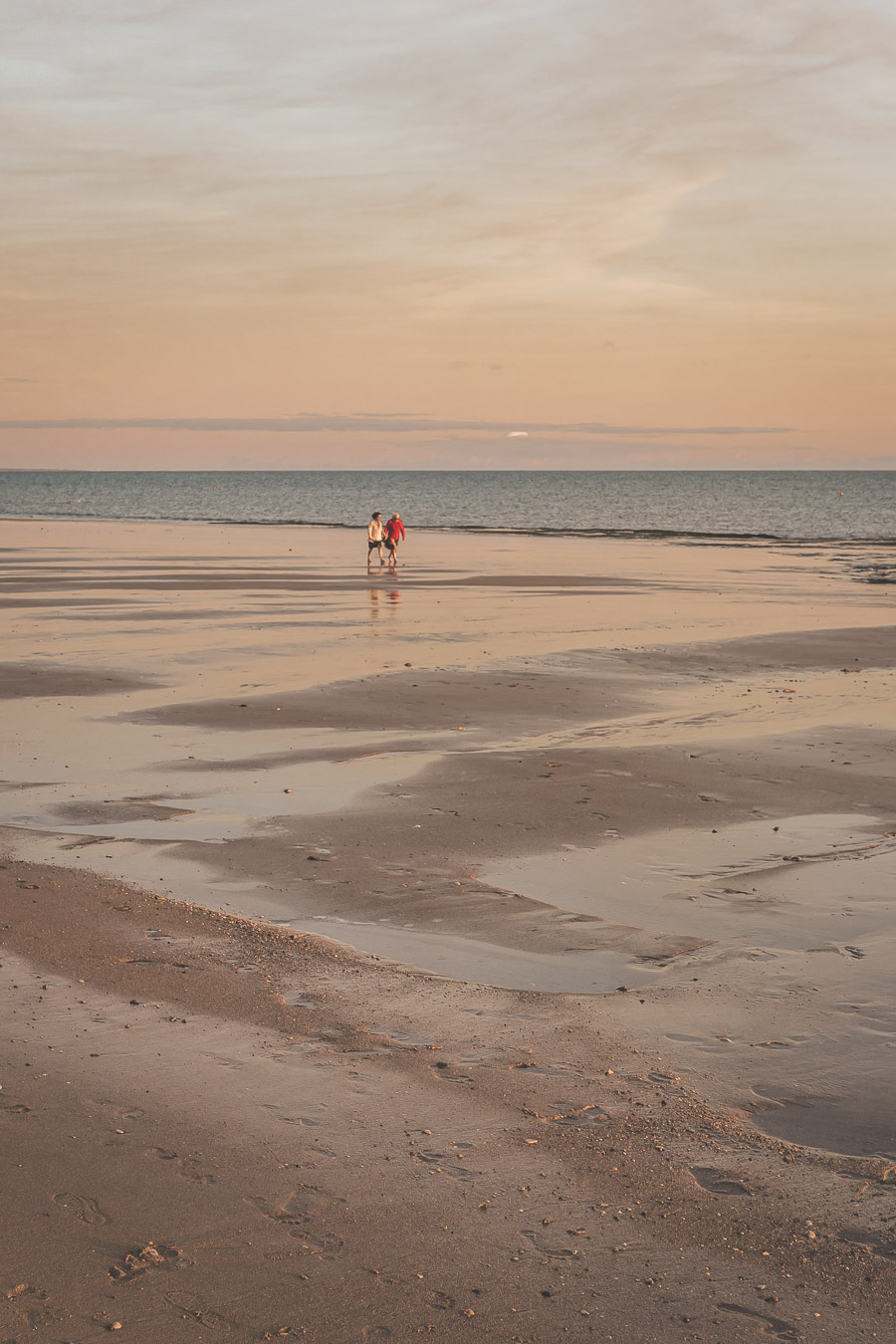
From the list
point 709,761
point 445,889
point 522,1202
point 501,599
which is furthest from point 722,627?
point 522,1202

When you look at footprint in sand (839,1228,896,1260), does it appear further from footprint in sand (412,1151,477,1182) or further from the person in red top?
the person in red top

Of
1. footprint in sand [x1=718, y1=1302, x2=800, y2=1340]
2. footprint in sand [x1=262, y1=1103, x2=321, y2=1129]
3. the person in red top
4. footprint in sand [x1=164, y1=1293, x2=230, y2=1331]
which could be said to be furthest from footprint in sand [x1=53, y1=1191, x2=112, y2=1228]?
the person in red top

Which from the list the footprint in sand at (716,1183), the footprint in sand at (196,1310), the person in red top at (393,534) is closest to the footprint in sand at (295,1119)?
the footprint in sand at (196,1310)

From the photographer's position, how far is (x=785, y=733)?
12930 mm

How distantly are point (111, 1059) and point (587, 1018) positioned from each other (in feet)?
6.95

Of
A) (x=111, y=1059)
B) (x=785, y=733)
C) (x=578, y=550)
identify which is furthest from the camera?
(x=578, y=550)

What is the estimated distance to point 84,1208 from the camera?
4199mm

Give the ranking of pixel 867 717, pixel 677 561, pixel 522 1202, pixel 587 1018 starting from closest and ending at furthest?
pixel 522 1202 < pixel 587 1018 < pixel 867 717 < pixel 677 561

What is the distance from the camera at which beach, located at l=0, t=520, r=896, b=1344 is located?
3.88 metres

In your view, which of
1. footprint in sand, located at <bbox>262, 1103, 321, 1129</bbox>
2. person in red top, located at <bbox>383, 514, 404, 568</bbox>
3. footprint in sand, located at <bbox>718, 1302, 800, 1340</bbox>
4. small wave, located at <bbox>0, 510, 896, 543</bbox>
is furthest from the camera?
small wave, located at <bbox>0, 510, 896, 543</bbox>

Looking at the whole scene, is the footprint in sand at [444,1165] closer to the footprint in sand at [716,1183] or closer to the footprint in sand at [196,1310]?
the footprint in sand at [716,1183]

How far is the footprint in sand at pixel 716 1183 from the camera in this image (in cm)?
437

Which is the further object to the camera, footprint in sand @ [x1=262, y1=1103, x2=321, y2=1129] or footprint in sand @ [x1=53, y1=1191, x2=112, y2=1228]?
footprint in sand @ [x1=262, y1=1103, x2=321, y2=1129]

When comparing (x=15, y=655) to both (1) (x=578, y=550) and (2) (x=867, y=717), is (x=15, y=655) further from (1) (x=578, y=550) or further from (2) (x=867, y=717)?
(1) (x=578, y=550)
